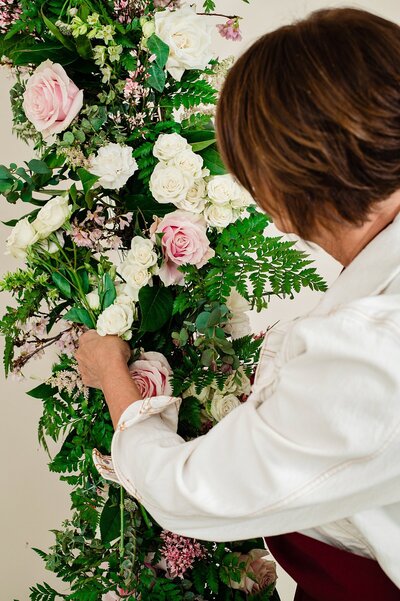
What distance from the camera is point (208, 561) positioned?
124cm

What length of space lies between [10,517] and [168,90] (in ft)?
5.14

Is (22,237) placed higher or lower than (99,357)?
higher

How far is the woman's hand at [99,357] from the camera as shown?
103cm

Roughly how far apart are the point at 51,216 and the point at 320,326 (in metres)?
0.50

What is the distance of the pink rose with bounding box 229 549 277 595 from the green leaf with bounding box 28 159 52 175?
2.30ft

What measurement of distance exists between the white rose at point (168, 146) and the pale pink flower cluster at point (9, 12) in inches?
11.7

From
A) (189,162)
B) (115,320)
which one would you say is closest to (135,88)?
(189,162)

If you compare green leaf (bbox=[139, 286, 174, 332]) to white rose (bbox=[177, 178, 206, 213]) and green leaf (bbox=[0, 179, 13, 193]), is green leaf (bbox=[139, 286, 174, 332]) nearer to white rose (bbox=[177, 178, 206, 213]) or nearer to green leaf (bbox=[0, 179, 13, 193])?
white rose (bbox=[177, 178, 206, 213])

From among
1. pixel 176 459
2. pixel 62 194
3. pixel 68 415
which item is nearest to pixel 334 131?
pixel 176 459

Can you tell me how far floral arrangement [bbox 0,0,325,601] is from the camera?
41.8 inches

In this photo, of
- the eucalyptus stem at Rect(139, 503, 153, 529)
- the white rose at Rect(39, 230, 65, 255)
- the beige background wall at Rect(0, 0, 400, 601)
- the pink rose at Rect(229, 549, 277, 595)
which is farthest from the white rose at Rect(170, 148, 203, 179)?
the beige background wall at Rect(0, 0, 400, 601)

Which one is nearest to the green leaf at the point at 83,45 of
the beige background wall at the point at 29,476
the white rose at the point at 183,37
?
the white rose at the point at 183,37

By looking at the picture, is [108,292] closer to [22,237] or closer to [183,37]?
[22,237]

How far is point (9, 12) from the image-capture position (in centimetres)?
111
